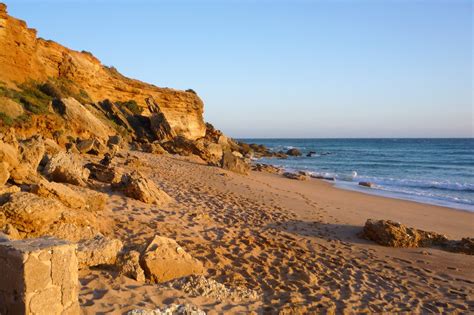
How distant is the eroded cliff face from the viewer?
20.6 metres

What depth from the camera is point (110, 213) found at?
769 centimetres

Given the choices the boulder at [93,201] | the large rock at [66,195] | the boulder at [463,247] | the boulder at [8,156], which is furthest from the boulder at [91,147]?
the boulder at [463,247]

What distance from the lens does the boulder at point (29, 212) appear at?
4992mm

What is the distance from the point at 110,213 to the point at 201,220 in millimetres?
1980

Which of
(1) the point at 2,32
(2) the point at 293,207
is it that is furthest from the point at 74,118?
(2) the point at 293,207

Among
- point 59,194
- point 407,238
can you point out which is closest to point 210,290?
point 59,194

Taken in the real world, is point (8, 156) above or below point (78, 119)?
below

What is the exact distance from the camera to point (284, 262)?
6492 millimetres

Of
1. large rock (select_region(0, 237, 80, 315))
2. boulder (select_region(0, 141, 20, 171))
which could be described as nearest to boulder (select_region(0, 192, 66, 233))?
boulder (select_region(0, 141, 20, 171))

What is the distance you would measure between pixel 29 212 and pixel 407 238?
718cm

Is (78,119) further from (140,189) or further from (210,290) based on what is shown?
(210,290)

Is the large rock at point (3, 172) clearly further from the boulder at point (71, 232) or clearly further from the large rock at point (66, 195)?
the boulder at point (71, 232)

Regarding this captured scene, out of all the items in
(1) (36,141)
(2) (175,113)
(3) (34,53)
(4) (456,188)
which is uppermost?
(3) (34,53)

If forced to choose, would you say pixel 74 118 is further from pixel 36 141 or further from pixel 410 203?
pixel 410 203
